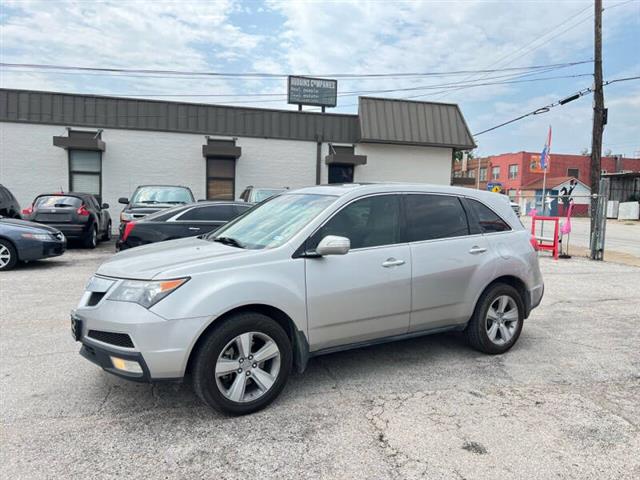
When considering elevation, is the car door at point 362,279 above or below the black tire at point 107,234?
above

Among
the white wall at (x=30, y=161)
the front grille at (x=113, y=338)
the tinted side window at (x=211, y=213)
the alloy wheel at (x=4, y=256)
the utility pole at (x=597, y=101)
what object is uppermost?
the utility pole at (x=597, y=101)

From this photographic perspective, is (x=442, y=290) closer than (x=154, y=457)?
No

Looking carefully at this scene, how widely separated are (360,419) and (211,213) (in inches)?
263

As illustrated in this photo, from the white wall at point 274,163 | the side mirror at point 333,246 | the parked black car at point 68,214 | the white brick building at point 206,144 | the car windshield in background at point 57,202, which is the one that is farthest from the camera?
the white wall at point 274,163

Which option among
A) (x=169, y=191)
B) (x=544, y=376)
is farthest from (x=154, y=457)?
(x=169, y=191)

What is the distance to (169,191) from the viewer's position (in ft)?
41.4

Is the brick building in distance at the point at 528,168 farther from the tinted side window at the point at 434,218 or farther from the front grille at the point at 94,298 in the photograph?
the front grille at the point at 94,298

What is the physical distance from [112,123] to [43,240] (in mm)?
8311

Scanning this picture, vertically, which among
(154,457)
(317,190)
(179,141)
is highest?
(179,141)

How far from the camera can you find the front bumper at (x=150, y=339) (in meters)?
3.13

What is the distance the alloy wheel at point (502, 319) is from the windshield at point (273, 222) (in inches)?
81.3

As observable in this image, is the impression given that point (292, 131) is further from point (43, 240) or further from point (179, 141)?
point (43, 240)

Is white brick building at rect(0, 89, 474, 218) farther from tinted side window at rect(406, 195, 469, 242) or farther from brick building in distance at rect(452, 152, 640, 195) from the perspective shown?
brick building in distance at rect(452, 152, 640, 195)

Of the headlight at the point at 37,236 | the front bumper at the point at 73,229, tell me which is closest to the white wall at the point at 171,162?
the front bumper at the point at 73,229
